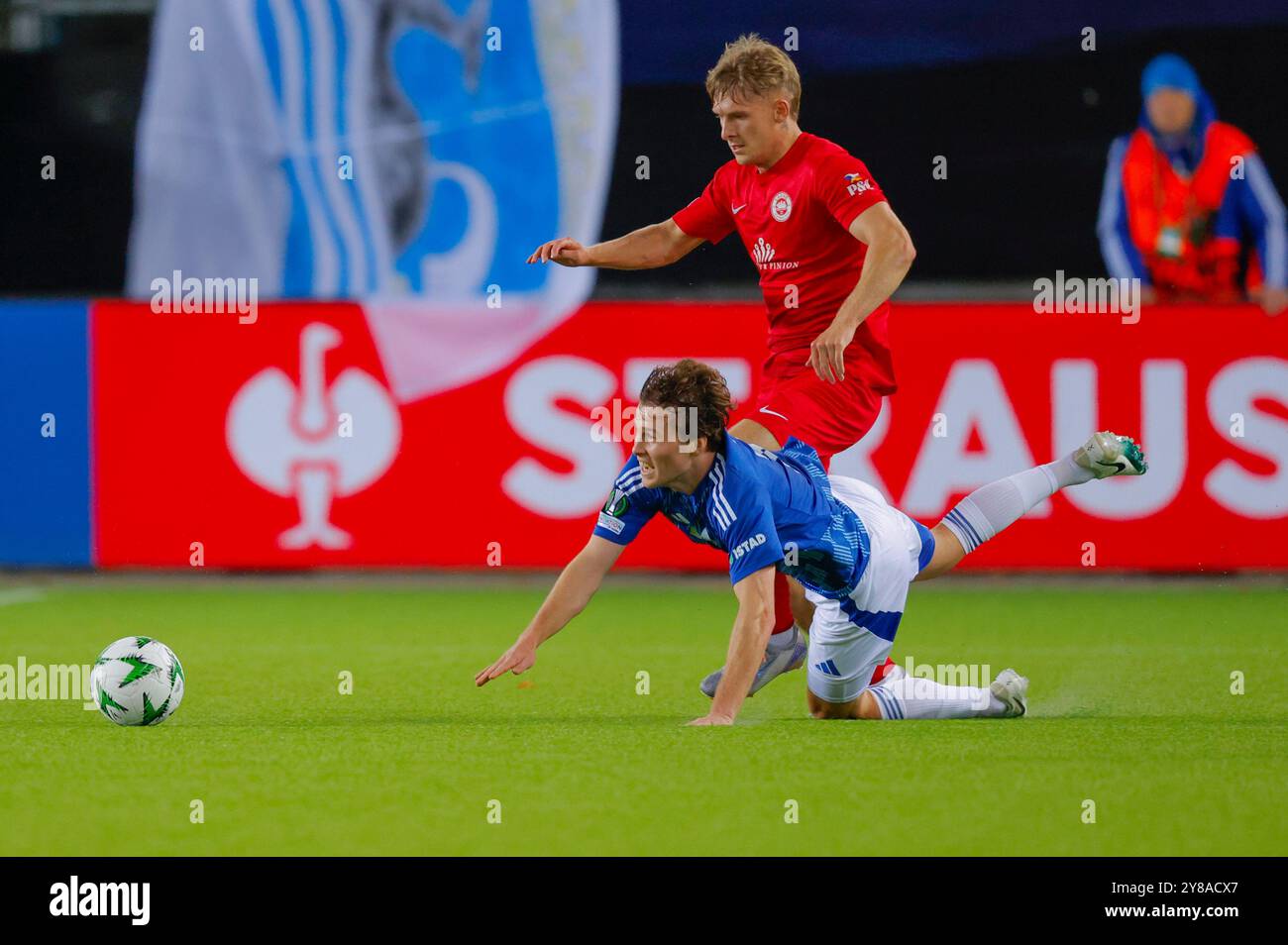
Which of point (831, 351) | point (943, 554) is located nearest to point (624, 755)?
point (831, 351)

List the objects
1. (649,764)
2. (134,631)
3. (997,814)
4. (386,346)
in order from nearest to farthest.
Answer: (997,814) → (649,764) → (134,631) → (386,346)

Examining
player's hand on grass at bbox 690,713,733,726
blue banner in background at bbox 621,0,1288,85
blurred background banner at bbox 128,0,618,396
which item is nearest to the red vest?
blue banner in background at bbox 621,0,1288,85

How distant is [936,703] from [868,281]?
1264 mm

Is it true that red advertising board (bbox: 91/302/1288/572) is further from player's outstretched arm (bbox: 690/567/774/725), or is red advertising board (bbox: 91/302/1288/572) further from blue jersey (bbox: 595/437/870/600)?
player's outstretched arm (bbox: 690/567/774/725)

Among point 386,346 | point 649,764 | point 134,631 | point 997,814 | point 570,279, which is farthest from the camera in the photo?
point 570,279

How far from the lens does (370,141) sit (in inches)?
481

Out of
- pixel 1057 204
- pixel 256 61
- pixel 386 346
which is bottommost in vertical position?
pixel 386 346

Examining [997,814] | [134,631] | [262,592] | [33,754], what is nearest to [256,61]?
[262,592]

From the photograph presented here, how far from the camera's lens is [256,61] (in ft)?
40.2

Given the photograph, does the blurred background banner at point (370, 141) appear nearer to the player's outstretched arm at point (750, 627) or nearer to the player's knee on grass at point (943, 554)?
the player's knee on grass at point (943, 554)

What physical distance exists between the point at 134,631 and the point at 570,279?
11.7 ft

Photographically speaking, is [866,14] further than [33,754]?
Yes

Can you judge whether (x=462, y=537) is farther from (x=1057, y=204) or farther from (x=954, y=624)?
(x=1057, y=204)

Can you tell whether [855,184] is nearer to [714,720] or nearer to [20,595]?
[714,720]
